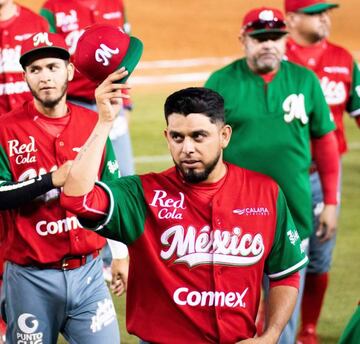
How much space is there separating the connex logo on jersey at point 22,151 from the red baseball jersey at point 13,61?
92.7 inches

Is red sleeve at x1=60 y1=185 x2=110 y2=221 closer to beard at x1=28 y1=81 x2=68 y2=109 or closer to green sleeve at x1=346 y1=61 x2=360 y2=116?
beard at x1=28 y1=81 x2=68 y2=109

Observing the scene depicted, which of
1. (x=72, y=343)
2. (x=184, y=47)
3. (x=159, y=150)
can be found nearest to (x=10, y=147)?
(x=72, y=343)

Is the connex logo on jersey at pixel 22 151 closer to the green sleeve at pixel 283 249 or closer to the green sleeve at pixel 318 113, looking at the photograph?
the green sleeve at pixel 283 249

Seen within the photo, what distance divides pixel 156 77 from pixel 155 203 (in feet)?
57.0

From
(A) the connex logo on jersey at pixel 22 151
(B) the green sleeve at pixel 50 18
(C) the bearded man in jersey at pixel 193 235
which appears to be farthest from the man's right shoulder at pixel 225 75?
(B) the green sleeve at pixel 50 18

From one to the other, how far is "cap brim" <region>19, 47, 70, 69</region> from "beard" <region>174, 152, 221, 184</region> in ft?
5.25

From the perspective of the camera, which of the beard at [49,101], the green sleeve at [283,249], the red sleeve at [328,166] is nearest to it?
the green sleeve at [283,249]

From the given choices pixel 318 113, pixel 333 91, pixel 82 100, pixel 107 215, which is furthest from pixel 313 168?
pixel 107 215

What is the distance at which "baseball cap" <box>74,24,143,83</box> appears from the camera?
473 cm

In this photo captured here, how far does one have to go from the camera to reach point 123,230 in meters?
4.82

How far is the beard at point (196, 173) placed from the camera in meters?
4.77

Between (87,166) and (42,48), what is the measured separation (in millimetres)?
1681

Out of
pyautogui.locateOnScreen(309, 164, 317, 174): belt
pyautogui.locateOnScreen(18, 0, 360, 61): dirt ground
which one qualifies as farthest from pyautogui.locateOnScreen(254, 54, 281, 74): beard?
pyautogui.locateOnScreen(18, 0, 360, 61): dirt ground

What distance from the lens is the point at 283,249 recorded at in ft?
16.5
